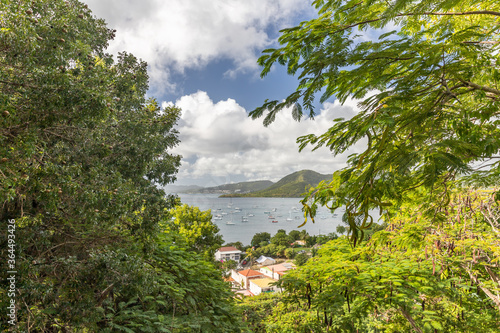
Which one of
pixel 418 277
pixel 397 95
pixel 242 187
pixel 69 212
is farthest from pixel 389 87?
pixel 242 187

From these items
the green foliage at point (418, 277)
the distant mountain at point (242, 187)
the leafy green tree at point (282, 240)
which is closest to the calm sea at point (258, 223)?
the leafy green tree at point (282, 240)

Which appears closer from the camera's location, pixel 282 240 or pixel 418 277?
pixel 418 277

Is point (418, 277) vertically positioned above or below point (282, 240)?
above

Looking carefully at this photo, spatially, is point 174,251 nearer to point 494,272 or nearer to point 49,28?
point 49,28

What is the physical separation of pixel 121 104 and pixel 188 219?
377 inches

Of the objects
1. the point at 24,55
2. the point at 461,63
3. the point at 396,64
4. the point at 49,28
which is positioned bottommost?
the point at 461,63

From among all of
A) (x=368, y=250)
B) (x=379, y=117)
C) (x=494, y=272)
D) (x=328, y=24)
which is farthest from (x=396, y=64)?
(x=494, y=272)

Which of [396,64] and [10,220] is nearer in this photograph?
[396,64]

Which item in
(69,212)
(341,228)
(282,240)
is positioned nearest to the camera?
(69,212)

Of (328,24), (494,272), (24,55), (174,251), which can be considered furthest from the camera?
(174,251)

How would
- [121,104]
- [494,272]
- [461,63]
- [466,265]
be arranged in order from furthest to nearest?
[121,104]
[466,265]
[494,272]
[461,63]

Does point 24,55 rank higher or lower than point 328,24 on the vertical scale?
higher

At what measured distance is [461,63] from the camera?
1.68 metres

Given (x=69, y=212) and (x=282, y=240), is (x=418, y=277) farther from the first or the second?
(x=282, y=240)
